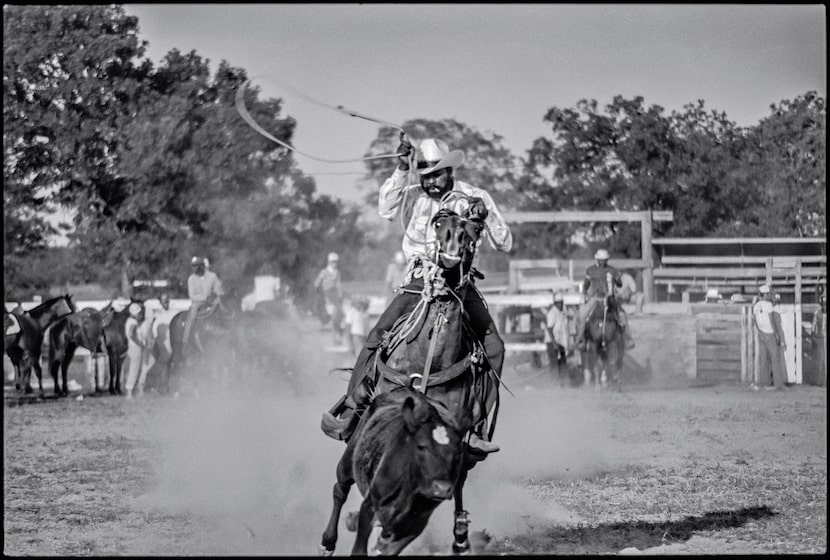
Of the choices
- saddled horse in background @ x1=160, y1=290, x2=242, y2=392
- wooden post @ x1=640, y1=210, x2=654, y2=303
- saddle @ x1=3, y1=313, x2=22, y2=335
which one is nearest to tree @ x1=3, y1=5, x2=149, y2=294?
saddle @ x1=3, y1=313, x2=22, y2=335

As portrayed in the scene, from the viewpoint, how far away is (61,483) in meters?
11.1

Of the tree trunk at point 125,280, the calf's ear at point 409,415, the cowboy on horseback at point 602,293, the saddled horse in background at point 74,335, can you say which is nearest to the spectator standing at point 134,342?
the saddled horse in background at point 74,335

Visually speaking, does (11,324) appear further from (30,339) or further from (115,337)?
(115,337)

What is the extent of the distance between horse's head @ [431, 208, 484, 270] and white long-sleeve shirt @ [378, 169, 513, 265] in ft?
2.78

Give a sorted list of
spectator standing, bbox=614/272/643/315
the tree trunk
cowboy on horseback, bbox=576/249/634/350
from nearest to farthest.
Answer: cowboy on horseback, bbox=576/249/634/350 < spectator standing, bbox=614/272/643/315 < the tree trunk

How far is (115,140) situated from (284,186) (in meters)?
4.76

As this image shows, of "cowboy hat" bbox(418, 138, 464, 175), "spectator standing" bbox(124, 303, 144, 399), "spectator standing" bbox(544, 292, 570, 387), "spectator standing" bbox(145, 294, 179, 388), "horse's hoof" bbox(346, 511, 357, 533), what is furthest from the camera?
"spectator standing" bbox(544, 292, 570, 387)

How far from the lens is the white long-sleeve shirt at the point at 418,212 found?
302 inches

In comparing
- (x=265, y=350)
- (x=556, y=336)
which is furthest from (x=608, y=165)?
(x=265, y=350)

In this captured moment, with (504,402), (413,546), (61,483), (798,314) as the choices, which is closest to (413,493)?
(413,546)

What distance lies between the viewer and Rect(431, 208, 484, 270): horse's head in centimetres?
653

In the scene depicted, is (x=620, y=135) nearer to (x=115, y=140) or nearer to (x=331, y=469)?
(x=115, y=140)

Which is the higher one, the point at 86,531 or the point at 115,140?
the point at 115,140

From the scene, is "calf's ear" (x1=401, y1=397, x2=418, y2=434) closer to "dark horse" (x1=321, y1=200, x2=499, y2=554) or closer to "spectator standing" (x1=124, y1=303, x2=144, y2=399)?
"dark horse" (x1=321, y1=200, x2=499, y2=554)
